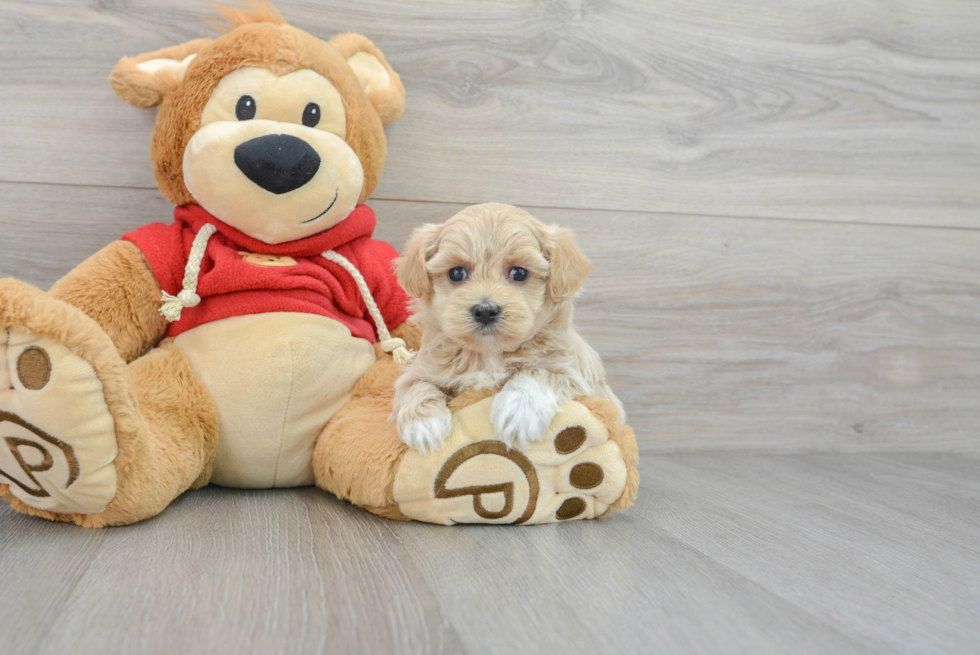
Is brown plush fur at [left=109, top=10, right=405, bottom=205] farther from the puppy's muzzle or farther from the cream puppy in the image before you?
the puppy's muzzle

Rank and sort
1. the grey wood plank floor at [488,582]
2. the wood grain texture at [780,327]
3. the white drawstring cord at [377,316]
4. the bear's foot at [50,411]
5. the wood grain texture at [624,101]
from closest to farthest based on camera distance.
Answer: the grey wood plank floor at [488,582] → the bear's foot at [50,411] → the white drawstring cord at [377,316] → the wood grain texture at [624,101] → the wood grain texture at [780,327]

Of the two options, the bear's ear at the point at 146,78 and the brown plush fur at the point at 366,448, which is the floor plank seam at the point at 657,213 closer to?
the bear's ear at the point at 146,78

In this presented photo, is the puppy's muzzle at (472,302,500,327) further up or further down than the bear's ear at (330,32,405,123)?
further down

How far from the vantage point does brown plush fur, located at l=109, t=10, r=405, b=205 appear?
1.16 m

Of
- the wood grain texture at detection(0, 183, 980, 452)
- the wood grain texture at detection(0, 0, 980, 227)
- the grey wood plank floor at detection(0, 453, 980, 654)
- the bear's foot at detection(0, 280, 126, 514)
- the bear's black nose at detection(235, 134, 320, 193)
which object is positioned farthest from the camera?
A: the wood grain texture at detection(0, 183, 980, 452)

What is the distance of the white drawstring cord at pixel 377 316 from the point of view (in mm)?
1246

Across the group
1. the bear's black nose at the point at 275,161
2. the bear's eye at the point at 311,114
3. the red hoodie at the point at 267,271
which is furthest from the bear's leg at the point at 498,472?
the bear's eye at the point at 311,114

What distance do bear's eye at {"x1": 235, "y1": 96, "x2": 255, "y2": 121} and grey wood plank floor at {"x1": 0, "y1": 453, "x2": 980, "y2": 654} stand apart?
627 millimetres

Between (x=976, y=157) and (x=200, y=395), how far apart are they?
186 centimetres

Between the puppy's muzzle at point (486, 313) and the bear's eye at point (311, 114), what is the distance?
47 centimetres

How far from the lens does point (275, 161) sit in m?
1.10

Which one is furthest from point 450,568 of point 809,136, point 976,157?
point 976,157

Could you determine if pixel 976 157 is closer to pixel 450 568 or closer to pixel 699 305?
pixel 699 305

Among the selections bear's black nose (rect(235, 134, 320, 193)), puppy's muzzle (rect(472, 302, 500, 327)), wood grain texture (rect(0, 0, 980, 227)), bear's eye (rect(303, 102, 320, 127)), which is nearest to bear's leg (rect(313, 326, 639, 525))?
puppy's muzzle (rect(472, 302, 500, 327))
